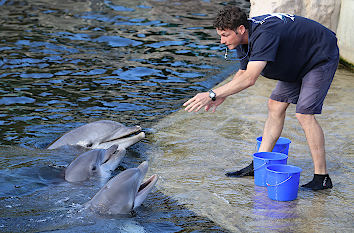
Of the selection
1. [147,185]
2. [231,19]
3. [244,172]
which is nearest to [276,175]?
[244,172]

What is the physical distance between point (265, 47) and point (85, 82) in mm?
5526

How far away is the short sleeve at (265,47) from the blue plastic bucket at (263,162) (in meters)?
0.96

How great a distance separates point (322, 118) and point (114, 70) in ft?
15.0

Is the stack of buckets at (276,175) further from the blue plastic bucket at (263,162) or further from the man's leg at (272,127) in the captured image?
the man's leg at (272,127)

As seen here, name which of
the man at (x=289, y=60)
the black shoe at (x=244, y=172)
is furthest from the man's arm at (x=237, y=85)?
the black shoe at (x=244, y=172)

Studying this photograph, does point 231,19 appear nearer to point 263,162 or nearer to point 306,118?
point 306,118

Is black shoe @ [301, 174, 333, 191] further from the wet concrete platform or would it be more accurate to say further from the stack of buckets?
the stack of buckets

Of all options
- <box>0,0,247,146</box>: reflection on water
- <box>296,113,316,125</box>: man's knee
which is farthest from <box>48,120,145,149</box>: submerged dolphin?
<box>296,113,316,125</box>: man's knee

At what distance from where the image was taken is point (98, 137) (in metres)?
6.50

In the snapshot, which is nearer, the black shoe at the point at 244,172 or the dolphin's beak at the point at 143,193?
the dolphin's beak at the point at 143,193

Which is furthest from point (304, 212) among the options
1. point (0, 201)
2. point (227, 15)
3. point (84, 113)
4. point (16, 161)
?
point (84, 113)

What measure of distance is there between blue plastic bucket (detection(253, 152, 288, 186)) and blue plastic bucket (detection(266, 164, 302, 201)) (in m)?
0.11

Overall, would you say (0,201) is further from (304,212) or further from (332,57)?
(332,57)

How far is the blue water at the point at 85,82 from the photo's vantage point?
492 centimetres
